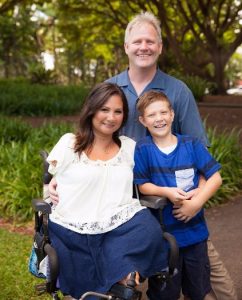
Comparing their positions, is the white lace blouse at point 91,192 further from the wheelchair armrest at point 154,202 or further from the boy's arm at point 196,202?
the boy's arm at point 196,202

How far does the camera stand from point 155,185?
321cm

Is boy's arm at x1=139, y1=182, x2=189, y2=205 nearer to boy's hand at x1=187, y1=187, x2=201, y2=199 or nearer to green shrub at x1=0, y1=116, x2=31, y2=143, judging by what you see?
boy's hand at x1=187, y1=187, x2=201, y2=199

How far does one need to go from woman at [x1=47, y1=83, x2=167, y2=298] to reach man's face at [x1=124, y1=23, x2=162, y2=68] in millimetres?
276

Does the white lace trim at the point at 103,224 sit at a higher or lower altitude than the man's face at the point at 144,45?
lower

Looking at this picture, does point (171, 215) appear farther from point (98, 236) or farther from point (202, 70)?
point (202, 70)

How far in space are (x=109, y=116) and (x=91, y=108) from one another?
123mm

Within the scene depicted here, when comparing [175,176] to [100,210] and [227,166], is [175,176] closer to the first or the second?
[100,210]

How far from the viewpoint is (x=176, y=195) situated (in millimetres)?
3127

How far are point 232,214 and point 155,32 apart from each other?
3660mm

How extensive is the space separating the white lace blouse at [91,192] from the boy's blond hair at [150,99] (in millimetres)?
336

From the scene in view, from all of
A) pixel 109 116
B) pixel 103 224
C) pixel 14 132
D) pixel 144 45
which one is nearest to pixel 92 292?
pixel 103 224

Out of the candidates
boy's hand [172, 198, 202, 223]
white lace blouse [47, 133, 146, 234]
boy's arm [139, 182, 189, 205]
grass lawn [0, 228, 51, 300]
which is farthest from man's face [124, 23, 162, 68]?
grass lawn [0, 228, 51, 300]

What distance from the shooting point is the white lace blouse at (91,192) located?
119 inches

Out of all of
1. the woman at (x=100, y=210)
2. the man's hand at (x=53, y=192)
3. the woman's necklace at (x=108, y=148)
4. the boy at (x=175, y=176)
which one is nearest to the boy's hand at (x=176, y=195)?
the boy at (x=175, y=176)
